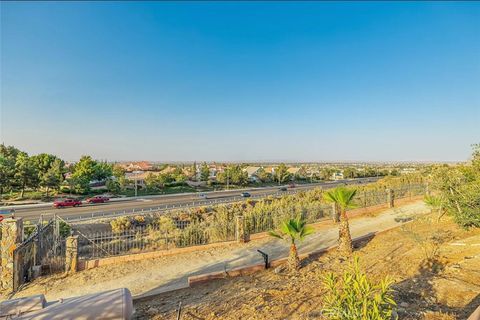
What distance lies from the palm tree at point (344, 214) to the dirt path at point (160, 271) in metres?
1.84

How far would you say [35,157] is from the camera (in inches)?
1714

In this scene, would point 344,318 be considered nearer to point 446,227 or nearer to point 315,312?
point 315,312

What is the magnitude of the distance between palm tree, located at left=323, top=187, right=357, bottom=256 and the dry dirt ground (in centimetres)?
50

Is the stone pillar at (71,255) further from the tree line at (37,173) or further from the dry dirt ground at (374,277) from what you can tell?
the tree line at (37,173)

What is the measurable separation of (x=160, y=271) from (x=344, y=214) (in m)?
7.00

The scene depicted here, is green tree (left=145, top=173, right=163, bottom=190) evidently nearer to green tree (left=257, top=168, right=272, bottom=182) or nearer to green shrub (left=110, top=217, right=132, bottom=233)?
green tree (left=257, top=168, right=272, bottom=182)

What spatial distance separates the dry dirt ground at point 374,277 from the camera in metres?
5.30

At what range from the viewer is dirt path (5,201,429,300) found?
8242 millimetres

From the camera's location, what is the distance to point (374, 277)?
7023 mm

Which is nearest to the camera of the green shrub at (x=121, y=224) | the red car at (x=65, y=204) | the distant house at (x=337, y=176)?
the green shrub at (x=121, y=224)

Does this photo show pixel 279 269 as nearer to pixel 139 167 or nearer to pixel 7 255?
pixel 7 255

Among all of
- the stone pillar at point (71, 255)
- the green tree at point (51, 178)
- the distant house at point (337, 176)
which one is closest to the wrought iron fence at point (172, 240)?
the stone pillar at point (71, 255)

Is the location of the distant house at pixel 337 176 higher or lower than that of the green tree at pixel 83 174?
lower

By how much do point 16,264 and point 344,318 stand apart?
990cm
